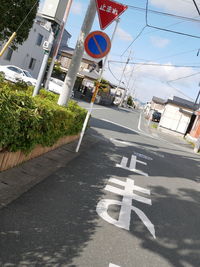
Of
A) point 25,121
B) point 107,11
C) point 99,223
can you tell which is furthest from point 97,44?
point 99,223

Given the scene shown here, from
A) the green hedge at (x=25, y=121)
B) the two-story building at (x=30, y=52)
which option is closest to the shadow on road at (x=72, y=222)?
the green hedge at (x=25, y=121)

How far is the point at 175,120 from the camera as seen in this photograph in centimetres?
3403

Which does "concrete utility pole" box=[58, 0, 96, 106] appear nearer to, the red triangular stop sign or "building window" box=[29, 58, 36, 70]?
the red triangular stop sign

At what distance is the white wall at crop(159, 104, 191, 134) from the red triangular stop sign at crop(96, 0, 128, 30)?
2761 centimetres

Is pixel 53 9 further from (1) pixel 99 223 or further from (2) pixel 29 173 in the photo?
(1) pixel 99 223

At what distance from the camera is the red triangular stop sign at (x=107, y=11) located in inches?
284

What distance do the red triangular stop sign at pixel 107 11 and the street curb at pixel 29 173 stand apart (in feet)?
11.6

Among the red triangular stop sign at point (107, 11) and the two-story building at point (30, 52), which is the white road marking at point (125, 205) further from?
the two-story building at point (30, 52)

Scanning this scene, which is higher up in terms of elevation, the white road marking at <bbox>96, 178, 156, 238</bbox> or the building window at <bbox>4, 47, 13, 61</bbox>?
the building window at <bbox>4, 47, 13, 61</bbox>

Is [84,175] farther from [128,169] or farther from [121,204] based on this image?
[128,169]

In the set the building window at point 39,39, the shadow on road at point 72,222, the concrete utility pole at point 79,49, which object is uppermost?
the building window at point 39,39

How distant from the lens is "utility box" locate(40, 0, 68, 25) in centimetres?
763

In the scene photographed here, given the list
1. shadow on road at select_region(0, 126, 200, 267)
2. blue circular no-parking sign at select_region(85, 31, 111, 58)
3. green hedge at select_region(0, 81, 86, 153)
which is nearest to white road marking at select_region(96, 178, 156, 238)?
shadow on road at select_region(0, 126, 200, 267)

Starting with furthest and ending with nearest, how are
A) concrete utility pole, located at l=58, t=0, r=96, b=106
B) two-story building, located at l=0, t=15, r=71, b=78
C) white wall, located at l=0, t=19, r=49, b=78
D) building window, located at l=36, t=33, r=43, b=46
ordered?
building window, located at l=36, t=33, r=43, b=46
white wall, located at l=0, t=19, r=49, b=78
two-story building, located at l=0, t=15, r=71, b=78
concrete utility pole, located at l=58, t=0, r=96, b=106
